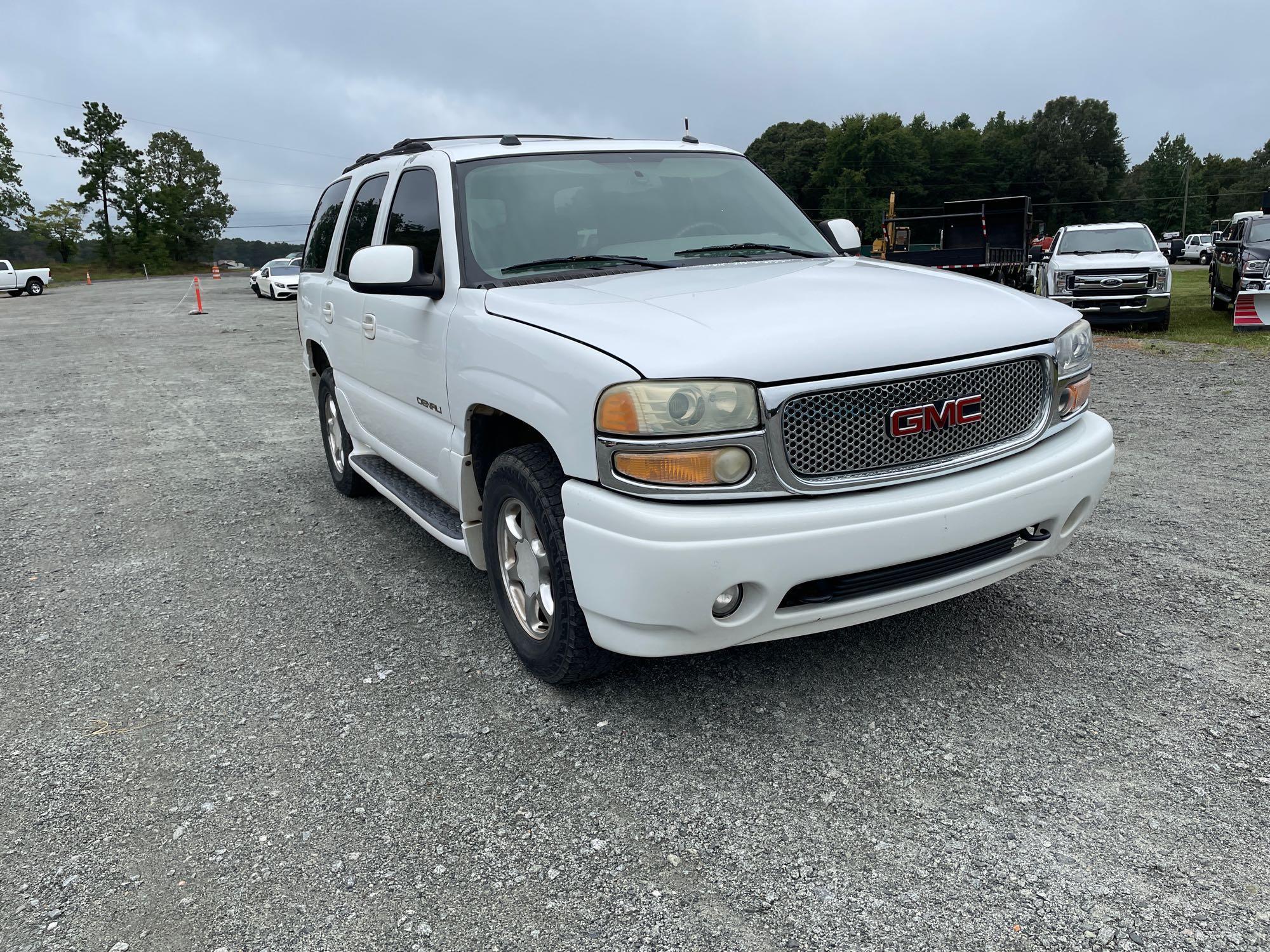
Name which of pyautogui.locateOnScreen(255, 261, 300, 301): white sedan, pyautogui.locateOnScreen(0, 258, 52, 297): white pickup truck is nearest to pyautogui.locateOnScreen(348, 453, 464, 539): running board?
pyautogui.locateOnScreen(255, 261, 300, 301): white sedan

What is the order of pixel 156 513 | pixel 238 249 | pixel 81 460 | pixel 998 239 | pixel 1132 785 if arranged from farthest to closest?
1. pixel 238 249
2. pixel 998 239
3. pixel 81 460
4. pixel 156 513
5. pixel 1132 785

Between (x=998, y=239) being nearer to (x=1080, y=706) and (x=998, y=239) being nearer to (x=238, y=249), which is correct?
(x=1080, y=706)

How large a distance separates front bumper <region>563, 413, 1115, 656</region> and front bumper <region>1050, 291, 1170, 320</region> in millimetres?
13669

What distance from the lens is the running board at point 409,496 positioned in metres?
4.02

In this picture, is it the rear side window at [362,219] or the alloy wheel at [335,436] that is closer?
the rear side window at [362,219]

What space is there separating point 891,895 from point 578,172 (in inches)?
119

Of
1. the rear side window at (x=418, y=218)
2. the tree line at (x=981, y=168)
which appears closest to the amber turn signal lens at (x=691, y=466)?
the rear side window at (x=418, y=218)

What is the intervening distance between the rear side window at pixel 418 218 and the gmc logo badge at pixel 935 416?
195 cm

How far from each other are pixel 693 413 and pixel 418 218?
7.05ft

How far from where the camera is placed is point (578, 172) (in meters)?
4.11

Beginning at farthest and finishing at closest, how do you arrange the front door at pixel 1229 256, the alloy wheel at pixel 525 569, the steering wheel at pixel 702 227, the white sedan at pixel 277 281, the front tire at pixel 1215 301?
the white sedan at pixel 277 281 → the front tire at pixel 1215 301 → the front door at pixel 1229 256 → the steering wheel at pixel 702 227 → the alloy wheel at pixel 525 569

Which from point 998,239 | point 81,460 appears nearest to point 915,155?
point 998,239

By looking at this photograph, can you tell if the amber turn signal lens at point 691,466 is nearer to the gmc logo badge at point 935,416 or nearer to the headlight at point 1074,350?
the gmc logo badge at point 935,416

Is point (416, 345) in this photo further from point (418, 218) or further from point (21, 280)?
point (21, 280)
